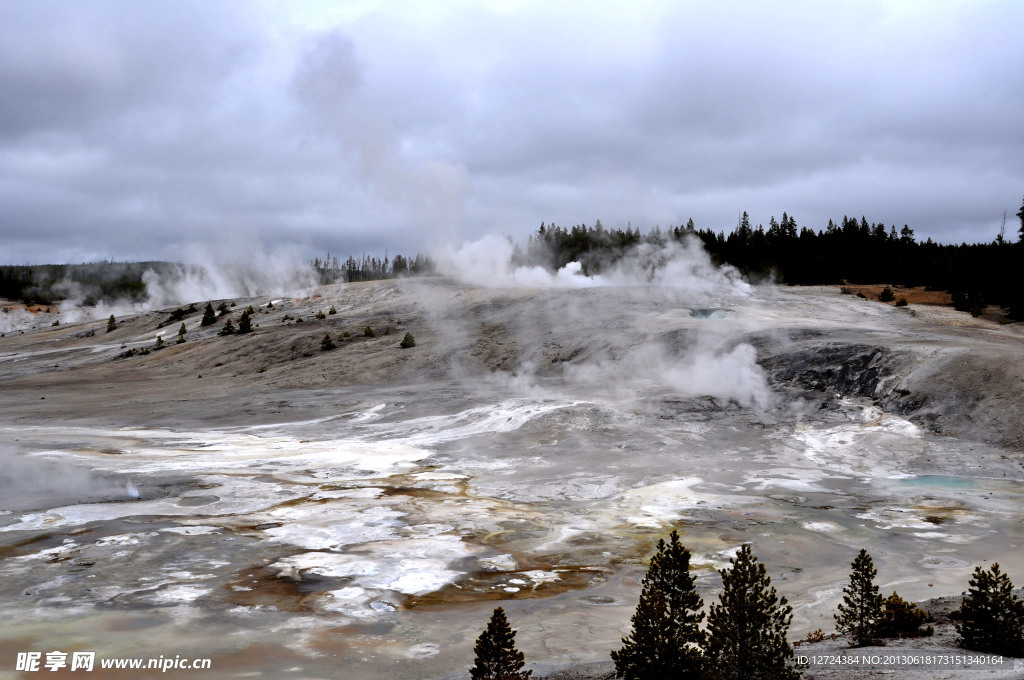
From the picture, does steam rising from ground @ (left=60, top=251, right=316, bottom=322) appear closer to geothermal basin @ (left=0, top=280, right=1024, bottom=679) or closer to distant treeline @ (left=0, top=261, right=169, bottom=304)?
distant treeline @ (left=0, top=261, right=169, bottom=304)

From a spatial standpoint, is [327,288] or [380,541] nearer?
[380,541]

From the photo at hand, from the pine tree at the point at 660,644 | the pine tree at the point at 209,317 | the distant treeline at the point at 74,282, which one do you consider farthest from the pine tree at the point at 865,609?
the distant treeline at the point at 74,282

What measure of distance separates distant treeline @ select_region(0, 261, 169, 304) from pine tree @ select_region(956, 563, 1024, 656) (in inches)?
5155

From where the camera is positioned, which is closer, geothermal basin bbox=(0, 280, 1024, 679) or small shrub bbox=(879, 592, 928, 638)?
small shrub bbox=(879, 592, 928, 638)

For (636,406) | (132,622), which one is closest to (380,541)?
(132,622)

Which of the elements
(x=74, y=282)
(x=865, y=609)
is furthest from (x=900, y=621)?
(x=74, y=282)

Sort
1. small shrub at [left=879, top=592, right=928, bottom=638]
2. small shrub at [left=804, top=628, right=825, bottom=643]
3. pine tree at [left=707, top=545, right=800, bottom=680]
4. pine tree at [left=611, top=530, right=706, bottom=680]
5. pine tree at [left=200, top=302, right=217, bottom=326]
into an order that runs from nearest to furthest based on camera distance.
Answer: pine tree at [left=611, top=530, right=706, bottom=680]
pine tree at [left=707, top=545, right=800, bottom=680]
small shrub at [left=879, top=592, right=928, bottom=638]
small shrub at [left=804, top=628, right=825, bottom=643]
pine tree at [left=200, top=302, right=217, bottom=326]

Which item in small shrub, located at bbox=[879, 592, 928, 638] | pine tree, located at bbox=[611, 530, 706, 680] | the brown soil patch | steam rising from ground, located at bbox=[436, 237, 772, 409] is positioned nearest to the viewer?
pine tree, located at bbox=[611, 530, 706, 680]

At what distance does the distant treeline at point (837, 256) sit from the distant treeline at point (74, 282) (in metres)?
75.6

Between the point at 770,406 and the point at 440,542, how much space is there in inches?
840

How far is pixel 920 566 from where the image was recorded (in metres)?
15.4

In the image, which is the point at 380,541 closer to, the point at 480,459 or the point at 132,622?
the point at 132,622

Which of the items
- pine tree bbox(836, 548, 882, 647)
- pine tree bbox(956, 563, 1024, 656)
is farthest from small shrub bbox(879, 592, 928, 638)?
pine tree bbox(956, 563, 1024, 656)

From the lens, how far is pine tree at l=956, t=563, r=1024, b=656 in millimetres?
9773
